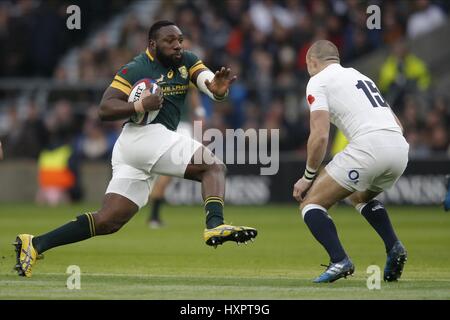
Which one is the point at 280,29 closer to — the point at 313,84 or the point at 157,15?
the point at 157,15

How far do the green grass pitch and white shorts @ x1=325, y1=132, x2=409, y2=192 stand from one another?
911 millimetres

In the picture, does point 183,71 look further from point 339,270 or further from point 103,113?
point 339,270

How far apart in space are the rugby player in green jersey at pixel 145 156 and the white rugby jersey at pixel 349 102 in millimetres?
912

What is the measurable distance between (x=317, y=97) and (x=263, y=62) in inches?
554

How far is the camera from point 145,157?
33.2 ft

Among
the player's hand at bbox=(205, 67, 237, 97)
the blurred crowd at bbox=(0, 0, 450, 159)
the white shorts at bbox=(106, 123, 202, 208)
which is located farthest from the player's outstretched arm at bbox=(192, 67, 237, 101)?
the blurred crowd at bbox=(0, 0, 450, 159)

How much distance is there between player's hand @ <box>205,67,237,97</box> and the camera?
10180 millimetres

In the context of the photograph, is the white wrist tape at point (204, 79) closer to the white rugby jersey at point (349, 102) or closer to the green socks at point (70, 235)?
the white rugby jersey at point (349, 102)

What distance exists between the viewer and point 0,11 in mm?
25750

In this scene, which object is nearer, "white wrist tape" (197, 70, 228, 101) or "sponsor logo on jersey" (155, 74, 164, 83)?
"sponsor logo on jersey" (155, 74, 164, 83)

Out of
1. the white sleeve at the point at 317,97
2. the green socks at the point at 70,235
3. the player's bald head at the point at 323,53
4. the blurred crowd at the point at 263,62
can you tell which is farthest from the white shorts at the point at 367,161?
the blurred crowd at the point at 263,62

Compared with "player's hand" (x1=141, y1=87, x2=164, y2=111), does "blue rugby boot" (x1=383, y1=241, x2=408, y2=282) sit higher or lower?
lower

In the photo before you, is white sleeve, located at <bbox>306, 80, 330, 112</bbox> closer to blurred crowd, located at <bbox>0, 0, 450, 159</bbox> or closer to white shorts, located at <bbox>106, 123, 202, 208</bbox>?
white shorts, located at <bbox>106, 123, 202, 208</bbox>
